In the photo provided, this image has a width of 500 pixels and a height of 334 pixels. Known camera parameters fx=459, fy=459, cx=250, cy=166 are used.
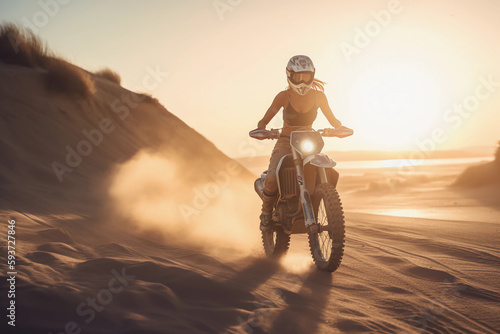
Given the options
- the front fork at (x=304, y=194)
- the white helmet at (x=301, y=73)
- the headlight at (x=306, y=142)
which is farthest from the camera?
the white helmet at (x=301, y=73)

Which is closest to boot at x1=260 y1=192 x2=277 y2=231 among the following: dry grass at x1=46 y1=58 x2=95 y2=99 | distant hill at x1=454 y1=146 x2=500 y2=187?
dry grass at x1=46 y1=58 x2=95 y2=99

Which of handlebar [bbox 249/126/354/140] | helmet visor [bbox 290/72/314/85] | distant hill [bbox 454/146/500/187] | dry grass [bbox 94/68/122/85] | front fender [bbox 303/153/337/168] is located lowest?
front fender [bbox 303/153/337/168]

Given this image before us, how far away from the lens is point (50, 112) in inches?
605

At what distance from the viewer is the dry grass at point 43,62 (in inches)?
659

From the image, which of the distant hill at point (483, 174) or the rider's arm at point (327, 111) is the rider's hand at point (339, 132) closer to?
the rider's arm at point (327, 111)

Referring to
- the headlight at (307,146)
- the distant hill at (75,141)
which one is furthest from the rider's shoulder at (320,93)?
the distant hill at (75,141)

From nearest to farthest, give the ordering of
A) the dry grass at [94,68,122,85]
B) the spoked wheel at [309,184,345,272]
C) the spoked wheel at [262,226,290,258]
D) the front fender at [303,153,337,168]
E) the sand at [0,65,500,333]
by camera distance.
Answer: the sand at [0,65,500,333]
the spoked wheel at [309,184,345,272]
the front fender at [303,153,337,168]
the spoked wheel at [262,226,290,258]
the dry grass at [94,68,122,85]

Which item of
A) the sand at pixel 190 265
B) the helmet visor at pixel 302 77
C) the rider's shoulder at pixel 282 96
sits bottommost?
the sand at pixel 190 265

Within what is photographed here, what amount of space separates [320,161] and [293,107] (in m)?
1.15

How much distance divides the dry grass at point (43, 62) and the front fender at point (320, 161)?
1371cm

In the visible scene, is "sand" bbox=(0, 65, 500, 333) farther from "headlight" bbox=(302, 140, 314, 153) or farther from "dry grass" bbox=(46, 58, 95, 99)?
"dry grass" bbox=(46, 58, 95, 99)

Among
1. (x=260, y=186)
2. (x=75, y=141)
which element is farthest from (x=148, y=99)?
A: (x=260, y=186)

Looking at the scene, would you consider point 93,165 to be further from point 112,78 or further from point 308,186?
point 112,78

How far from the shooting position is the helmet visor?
19.5ft
